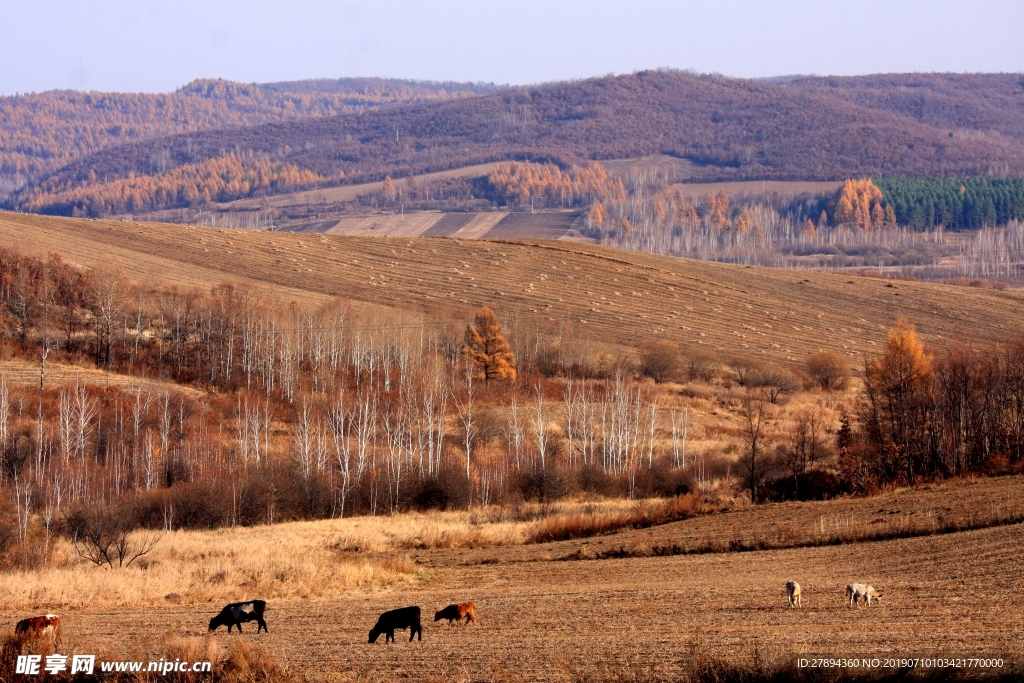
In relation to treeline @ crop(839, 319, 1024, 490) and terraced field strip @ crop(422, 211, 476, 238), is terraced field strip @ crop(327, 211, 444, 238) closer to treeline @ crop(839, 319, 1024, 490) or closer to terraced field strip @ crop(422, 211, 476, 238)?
terraced field strip @ crop(422, 211, 476, 238)

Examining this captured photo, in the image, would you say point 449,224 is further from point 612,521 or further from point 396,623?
point 396,623

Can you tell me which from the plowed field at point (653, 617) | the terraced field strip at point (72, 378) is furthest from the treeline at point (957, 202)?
the plowed field at point (653, 617)

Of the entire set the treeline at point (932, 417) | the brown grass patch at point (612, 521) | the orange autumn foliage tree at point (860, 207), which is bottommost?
the brown grass patch at point (612, 521)

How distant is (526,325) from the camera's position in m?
67.3

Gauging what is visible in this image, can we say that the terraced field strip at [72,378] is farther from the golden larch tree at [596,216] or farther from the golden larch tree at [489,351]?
the golden larch tree at [596,216]

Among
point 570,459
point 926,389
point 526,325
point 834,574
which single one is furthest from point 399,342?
point 834,574

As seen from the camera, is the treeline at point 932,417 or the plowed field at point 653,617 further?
the treeline at point 932,417

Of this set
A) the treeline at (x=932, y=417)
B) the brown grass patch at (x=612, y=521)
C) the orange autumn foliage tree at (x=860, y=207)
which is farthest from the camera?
the orange autumn foliage tree at (x=860, y=207)

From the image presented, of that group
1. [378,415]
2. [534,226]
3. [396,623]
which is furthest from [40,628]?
[534,226]

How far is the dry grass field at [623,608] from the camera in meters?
13.5

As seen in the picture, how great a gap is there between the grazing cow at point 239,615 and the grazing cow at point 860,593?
32.5ft

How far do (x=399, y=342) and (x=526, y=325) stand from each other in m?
9.89

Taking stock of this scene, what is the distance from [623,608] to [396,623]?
452cm

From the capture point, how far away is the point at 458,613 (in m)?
17.0
